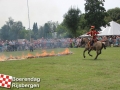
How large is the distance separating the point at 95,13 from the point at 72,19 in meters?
7.20

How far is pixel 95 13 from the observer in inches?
1881

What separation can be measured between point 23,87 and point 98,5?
1596 inches

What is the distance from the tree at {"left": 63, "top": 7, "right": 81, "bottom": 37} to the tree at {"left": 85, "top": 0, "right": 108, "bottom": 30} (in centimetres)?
538

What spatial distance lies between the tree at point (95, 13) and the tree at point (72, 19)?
5383mm

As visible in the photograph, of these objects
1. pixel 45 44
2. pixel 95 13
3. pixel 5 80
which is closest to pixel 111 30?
pixel 95 13

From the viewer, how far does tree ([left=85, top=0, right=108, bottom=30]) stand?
47.8 m

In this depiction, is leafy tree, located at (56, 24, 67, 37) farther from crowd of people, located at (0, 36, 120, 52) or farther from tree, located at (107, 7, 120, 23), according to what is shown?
tree, located at (107, 7, 120, 23)

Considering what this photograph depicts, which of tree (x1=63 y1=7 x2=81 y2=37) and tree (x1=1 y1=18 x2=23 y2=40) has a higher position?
tree (x1=63 y1=7 x2=81 y2=37)

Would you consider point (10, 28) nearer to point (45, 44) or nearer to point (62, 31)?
point (45, 44)

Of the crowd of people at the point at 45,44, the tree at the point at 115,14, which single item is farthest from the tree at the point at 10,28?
the tree at the point at 115,14

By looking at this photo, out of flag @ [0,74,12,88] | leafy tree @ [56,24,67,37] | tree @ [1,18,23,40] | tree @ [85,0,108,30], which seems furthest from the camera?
leafy tree @ [56,24,67,37]

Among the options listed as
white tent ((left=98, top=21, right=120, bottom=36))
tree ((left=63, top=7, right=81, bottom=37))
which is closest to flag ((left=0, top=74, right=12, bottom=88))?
white tent ((left=98, top=21, right=120, bottom=36))

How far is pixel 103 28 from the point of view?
161 feet

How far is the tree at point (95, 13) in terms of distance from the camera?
157 feet
